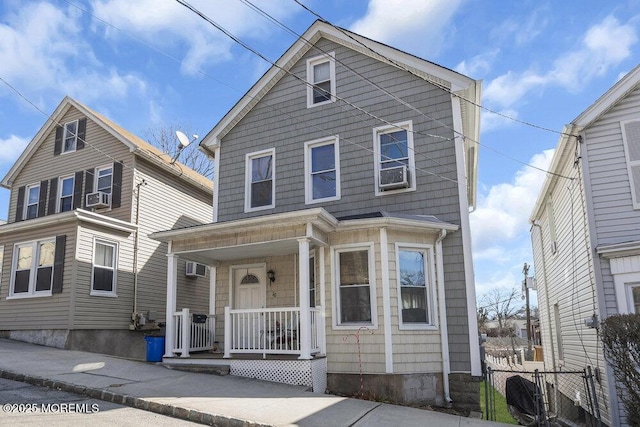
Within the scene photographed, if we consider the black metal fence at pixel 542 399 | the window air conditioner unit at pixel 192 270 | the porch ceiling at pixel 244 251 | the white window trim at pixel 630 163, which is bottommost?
the black metal fence at pixel 542 399

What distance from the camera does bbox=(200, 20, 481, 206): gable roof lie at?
10891 mm

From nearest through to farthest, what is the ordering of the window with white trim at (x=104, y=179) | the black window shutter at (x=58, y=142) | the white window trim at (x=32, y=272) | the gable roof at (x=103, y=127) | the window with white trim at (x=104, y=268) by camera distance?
1. the white window trim at (x=32, y=272)
2. the window with white trim at (x=104, y=268)
3. the window with white trim at (x=104, y=179)
4. the gable roof at (x=103, y=127)
5. the black window shutter at (x=58, y=142)

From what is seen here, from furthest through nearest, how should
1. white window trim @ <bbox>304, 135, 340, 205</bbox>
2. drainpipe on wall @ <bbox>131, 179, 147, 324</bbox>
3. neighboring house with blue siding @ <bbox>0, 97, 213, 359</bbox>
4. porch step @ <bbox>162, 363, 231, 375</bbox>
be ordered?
drainpipe on wall @ <bbox>131, 179, 147, 324</bbox> < neighboring house with blue siding @ <bbox>0, 97, 213, 359</bbox> < white window trim @ <bbox>304, 135, 340, 205</bbox> < porch step @ <bbox>162, 363, 231, 375</bbox>

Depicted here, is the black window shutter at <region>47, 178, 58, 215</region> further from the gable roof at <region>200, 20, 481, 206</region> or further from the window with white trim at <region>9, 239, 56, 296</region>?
the gable roof at <region>200, 20, 481, 206</region>

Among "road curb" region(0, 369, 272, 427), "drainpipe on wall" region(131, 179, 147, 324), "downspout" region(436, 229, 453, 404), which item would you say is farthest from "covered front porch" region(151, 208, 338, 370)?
"drainpipe on wall" region(131, 179, 147, 324)

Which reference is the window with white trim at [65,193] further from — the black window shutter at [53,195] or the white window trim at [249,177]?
the white window trim at [249,177]

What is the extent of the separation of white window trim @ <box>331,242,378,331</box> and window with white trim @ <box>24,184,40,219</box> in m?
13.1

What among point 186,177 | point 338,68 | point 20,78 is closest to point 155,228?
point 186,177

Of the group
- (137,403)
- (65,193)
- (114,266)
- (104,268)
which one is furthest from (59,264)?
(137,403)

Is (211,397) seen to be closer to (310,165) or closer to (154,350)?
(154,350)

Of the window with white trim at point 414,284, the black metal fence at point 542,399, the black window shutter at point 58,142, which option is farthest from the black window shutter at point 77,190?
the black metal fence at point 542,399

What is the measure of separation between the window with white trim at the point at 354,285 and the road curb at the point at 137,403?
391cm

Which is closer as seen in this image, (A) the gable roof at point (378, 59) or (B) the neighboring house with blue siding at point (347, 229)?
(B) the neighboring house with blue siding at point (347, 229)

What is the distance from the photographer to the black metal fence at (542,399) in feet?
29.7
